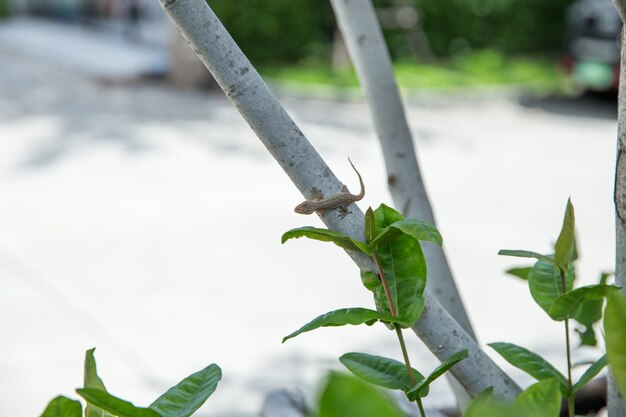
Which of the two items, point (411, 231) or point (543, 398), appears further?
point (411, 231)

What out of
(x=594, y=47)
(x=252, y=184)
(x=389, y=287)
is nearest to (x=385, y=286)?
(x=389, y=287)

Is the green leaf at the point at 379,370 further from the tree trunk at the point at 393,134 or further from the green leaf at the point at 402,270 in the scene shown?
the tree trunk at the point at 393,134

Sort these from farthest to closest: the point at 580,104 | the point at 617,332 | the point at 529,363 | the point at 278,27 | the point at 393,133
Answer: the point at 278,27 < the point at 580,104 < the point at 393,133 < the point at 529,363 < the point at 617,332

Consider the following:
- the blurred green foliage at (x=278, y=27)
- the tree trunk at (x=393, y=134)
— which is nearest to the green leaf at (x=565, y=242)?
the tree trunk at (x=393, y=134)

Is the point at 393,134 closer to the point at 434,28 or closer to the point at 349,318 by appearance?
the point at 349,318

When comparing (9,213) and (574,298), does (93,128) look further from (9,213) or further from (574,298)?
(574,298)

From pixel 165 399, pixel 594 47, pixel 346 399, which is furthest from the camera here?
pixel 594 47
